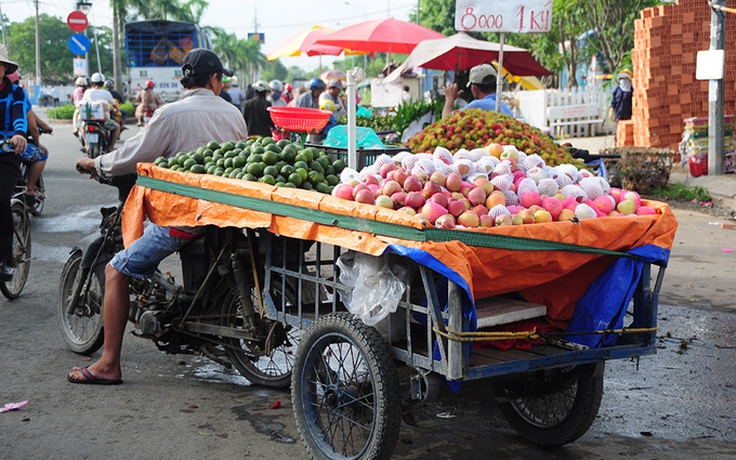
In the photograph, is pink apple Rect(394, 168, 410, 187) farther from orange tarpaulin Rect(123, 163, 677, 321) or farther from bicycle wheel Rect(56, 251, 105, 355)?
bicycle wheel Rect(56, 251, 105, 355)

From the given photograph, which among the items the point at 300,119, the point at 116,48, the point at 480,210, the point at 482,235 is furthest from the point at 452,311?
the point at 116,48

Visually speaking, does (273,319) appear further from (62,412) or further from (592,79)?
(592,79)

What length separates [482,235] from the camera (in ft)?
10.3

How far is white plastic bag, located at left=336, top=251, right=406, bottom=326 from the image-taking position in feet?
10.6

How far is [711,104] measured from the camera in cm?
1213

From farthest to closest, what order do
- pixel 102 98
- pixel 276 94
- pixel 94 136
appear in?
pixel 276 94
pixel 102 98
pixel 94 136

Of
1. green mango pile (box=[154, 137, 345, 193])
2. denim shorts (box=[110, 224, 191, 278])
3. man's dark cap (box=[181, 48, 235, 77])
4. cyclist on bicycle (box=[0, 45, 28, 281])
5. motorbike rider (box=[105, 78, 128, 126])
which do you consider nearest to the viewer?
green mango pile (box=[154, 137, 345, 193])

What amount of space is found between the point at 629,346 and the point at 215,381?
2.43 meters

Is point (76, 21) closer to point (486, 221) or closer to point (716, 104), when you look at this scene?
point (716, 104)

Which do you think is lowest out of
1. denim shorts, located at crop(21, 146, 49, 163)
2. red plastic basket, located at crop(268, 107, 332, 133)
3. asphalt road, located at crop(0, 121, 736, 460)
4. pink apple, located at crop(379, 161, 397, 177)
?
asphalt road, located at crop(0, 121, 736, 460)

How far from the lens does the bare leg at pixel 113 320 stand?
4.60 meters

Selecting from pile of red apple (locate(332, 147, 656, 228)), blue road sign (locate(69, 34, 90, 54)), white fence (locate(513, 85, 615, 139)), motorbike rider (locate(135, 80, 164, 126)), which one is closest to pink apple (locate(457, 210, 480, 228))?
pile of red apple (locate(332, 147, 656, 228))

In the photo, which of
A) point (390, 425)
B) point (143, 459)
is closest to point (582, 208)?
point (390, 425)

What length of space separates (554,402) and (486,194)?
1081 mm
